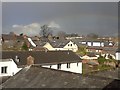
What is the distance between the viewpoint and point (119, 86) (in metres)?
15.7

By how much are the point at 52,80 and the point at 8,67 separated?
20.8 metres

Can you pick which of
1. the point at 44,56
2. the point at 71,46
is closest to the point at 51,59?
the point at 44,56

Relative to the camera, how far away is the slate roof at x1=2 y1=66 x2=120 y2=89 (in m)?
16.5

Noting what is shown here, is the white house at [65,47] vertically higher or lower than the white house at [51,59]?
higher

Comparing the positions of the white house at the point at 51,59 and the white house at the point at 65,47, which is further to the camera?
the white house at the point at 65,47

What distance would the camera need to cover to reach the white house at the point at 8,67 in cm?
3734

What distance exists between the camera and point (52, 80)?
59.4ft

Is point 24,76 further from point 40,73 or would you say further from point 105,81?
point 105,81

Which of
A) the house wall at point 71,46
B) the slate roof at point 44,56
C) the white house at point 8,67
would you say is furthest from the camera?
the house wall at point 71,46

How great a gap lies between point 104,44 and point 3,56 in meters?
81.6

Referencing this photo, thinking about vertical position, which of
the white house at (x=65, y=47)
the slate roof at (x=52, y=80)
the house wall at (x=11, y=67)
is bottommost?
the house wall at (x=11, y=67)

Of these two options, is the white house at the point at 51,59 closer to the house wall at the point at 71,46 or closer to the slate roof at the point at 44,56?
the slate roof at the point at 44,56

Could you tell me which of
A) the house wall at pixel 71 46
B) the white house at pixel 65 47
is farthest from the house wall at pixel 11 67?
the house wall at pixel 71 46

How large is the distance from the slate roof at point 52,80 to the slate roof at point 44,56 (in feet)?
60.1
